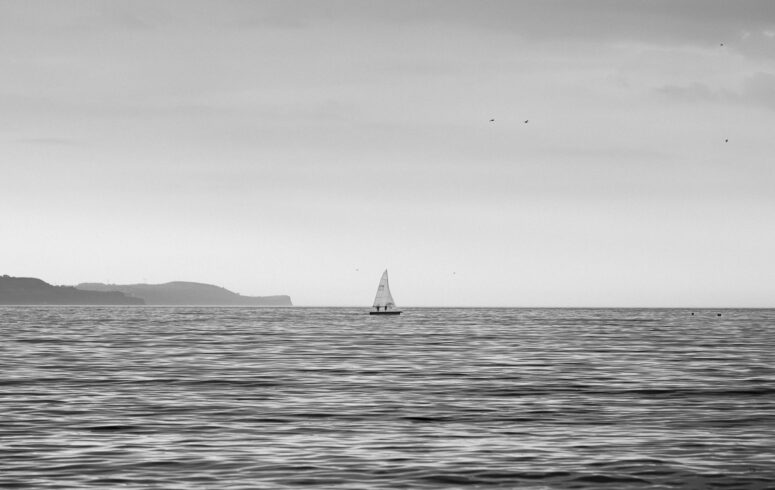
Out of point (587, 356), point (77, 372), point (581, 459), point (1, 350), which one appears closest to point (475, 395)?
point (581, 459)

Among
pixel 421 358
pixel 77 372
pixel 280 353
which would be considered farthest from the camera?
pixel 280 353

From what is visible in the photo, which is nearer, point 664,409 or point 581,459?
point 581,459

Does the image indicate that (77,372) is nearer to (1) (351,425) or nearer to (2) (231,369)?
(2) (231,369)

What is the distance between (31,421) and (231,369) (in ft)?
73.6

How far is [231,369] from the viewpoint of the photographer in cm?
5312

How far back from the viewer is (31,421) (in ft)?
101

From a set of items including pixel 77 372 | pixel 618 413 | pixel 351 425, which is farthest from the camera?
pixel 77 372

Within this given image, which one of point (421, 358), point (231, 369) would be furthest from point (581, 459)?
point (421, 358)

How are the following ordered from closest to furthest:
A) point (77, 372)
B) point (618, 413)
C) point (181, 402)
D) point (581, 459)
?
point (581, 459)
point (618, 413)
point (181, 402)
point (77, 372)

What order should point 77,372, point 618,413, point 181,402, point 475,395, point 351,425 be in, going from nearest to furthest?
point 351,425, point 618,413, point 181,402, point 475,395, point 77,372

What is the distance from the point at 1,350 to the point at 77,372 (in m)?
23.3

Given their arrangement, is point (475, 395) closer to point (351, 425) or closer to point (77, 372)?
point (351, 425)

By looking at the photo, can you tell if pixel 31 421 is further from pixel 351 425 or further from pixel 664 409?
pixel 664 409

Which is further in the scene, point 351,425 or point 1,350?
point 1,350
